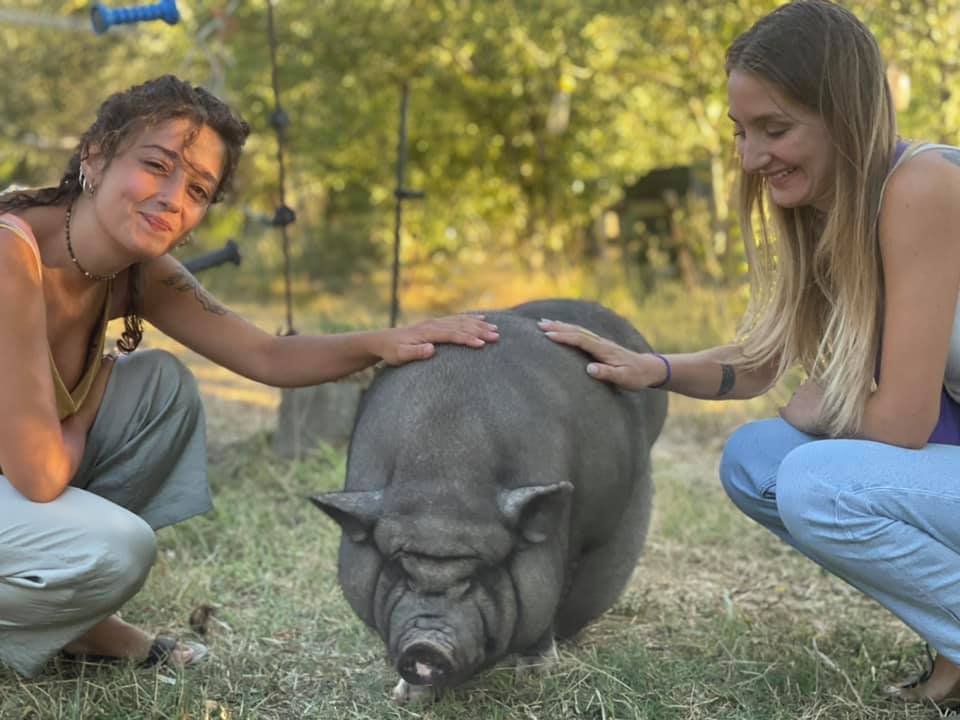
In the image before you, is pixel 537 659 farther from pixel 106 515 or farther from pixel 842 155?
pixel 842 155

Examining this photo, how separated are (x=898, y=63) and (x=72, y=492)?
5074 mm

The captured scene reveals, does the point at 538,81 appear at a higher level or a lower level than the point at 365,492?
higher

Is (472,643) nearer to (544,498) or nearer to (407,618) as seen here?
(407,618)

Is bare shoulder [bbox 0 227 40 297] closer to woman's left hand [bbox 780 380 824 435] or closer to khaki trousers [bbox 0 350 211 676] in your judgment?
khaki trousers [bbox 0 350 211 676]

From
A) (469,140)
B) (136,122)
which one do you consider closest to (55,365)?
(136,122)

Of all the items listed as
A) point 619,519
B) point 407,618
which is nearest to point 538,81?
point 619,519

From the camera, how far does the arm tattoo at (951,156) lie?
2704 mm

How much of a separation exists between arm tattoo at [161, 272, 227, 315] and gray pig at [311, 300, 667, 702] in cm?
54

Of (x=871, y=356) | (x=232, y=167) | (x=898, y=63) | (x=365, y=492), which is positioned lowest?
(x=365, y=492)

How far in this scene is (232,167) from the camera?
3.15 m

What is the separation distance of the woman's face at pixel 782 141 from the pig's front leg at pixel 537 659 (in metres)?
1.35

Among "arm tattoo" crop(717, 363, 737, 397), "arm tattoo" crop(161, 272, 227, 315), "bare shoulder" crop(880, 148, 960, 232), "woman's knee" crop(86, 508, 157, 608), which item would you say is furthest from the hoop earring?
"bare shoulder" crop(880, 148, 960, 232)

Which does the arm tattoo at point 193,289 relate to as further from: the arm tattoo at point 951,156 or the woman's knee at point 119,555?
the arm tattoo at point 951,156

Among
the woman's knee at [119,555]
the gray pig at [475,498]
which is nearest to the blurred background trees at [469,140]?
the gray pig at [475,498]
